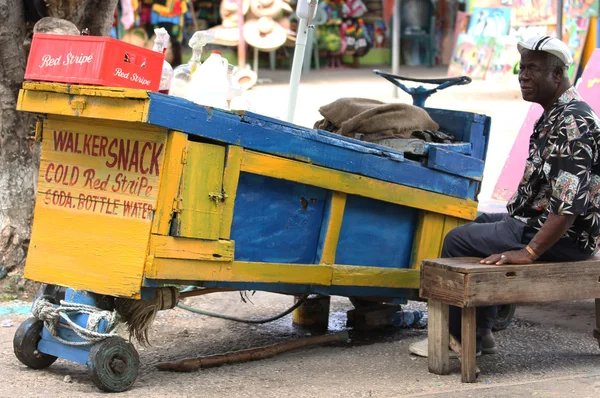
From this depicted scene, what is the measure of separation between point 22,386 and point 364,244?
1.65 metres

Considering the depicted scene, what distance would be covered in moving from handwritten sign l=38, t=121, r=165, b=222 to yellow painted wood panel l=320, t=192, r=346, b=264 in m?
0.91

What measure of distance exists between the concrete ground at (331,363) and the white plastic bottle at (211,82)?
1.23m

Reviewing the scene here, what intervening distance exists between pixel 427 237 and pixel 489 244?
43cm

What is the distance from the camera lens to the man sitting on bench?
389cm

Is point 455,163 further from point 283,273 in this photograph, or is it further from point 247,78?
point 247,78

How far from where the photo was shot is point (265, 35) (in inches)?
643

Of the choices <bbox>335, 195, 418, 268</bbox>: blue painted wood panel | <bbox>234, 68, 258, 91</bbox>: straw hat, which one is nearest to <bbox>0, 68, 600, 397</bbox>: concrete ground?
<bbox>335, 195, 418, 268</bbox>: blue painted wood panel

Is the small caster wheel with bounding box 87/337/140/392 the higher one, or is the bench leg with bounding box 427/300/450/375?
the bench leg with bounding box 427/300/450/375

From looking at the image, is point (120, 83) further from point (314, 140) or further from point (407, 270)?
point (407, 270)

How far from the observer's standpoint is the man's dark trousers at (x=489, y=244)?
4.16 metres

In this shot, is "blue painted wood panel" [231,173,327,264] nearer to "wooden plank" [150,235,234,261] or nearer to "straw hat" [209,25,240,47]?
"wooden plank" [150,235,234,261]

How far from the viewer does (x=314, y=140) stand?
158 inches

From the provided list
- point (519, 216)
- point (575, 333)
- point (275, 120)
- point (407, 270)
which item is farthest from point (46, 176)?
point (575, 333)

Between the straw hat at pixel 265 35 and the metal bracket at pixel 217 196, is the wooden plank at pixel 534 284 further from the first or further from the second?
the straw hat at pixel 265 35
